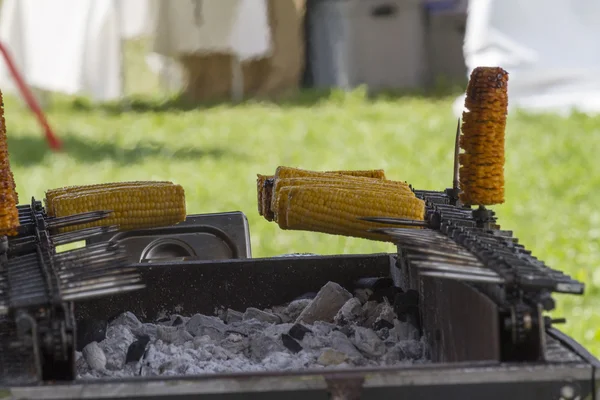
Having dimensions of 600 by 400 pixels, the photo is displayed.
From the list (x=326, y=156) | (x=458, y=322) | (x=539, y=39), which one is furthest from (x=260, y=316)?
(x=539, y=39)

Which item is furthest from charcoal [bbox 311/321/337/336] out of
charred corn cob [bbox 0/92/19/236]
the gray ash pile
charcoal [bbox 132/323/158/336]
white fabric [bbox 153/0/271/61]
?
white fabric [bbox 153/0/271/61]

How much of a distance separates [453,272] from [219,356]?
650mm

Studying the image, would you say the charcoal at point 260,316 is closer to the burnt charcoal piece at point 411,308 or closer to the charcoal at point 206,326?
the charcoal at point 206,326

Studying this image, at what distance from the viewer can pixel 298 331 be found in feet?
6.76

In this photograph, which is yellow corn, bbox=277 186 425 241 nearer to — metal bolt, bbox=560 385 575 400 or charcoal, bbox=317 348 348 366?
charcoal, bbox=317 348 348 366

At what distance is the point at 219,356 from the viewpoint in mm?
1991

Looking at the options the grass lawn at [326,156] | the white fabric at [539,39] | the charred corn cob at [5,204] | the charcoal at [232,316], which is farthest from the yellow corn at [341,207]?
the white fabric at [539,39]

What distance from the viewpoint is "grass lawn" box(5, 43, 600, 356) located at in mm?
5184

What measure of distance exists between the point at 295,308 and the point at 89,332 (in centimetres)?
49

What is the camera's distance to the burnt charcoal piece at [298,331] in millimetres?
2049

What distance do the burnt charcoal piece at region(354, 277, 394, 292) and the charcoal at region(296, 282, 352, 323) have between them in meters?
0.10

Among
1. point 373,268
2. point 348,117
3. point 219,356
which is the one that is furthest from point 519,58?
point 219,356

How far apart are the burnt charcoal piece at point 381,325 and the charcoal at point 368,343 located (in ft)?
0.30

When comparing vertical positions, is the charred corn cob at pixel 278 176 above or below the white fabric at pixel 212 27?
below
